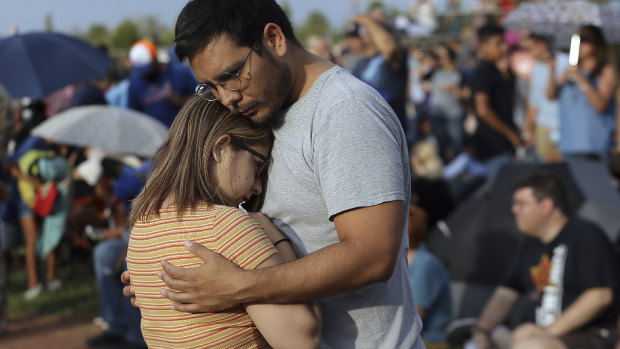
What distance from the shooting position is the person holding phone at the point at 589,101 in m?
7.12

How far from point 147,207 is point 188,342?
38 cm

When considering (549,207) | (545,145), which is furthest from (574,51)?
(549,207)

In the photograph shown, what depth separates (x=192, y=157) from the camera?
2174 millimetres

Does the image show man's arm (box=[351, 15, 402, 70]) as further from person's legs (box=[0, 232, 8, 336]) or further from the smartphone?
person's legs (box=[0, 232, 8, 336])

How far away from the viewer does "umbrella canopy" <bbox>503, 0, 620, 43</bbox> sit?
7661 millimetres

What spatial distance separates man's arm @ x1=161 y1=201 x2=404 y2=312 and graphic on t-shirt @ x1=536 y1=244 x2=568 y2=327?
11.1 ft

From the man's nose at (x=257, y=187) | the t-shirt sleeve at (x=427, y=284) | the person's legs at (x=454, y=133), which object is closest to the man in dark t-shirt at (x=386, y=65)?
the t-shirt sleeve at (x=427, y=284)

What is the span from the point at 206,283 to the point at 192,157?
0.35 meters

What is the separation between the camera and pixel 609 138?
23.8 feet

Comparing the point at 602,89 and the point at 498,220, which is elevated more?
the point at 602,89

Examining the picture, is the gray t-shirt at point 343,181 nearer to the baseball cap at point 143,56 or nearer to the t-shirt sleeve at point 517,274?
the t-shirt sleeve at point 517,274

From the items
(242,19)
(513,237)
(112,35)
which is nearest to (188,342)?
(242,19)

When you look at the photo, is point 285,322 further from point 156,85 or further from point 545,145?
point 545,145

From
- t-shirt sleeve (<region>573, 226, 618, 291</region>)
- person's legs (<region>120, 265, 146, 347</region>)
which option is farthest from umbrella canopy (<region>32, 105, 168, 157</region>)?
t-shirt sleeve (<region>573, 226, 618, 291</region>)
